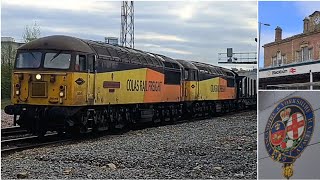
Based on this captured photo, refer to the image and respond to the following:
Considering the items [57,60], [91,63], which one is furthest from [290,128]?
[91,63]

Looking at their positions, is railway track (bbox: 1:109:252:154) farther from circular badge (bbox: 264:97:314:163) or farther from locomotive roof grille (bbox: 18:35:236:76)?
circular badge (bbox: 264:97:314:163)

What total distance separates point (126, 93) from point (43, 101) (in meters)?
3.75

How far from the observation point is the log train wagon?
40.0ft

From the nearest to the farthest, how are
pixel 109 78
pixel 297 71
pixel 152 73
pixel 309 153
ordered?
pixel 309 153 < pixel 297 71 < pixel 109 78 < pixel 152 73

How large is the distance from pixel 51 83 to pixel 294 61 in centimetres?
706

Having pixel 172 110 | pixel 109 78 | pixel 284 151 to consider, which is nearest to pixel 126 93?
pixel 109 78

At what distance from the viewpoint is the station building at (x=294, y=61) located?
198 inches

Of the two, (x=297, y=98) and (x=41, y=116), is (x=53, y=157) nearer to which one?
(x=41, y=116)

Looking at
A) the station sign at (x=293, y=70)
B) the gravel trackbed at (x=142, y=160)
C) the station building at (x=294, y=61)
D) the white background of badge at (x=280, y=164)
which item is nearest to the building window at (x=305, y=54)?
the station building at (x=294, y=61)

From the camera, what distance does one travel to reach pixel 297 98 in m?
4.01

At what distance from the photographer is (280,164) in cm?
407

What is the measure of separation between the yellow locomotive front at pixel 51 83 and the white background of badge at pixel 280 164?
8614mm

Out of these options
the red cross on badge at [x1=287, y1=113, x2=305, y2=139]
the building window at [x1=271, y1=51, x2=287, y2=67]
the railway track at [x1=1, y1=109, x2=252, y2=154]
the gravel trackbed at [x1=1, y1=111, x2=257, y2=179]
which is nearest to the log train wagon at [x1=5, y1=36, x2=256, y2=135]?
the railway track at [x1=1, y1=109, x2=252, y2=154]

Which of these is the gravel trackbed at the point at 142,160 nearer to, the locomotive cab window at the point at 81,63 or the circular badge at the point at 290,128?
the locomotive cab window at the point at 81,63
